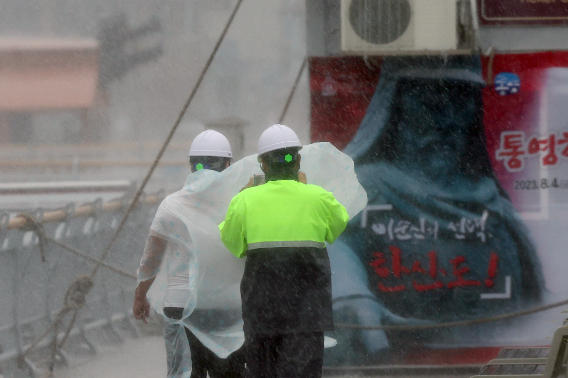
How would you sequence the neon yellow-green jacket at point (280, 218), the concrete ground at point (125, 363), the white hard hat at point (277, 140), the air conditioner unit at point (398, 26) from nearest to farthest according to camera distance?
the neon yellow-green jacket at point (280, 218), the white hard hat at point (277, 140), the air conditioner unit at point (398, 26), the concrete ground at point (125, 363)

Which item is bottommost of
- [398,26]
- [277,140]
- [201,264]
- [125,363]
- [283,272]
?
[125,363]

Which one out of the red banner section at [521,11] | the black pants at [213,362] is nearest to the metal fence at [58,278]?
the black pants at [213,362]

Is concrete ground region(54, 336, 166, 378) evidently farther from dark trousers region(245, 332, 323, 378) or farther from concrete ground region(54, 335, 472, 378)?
dark trousers region(245, 332, 323, 378)

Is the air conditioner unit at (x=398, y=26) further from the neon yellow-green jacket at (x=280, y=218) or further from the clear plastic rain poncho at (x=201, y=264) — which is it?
the neon yellow-green jacket at (x=280, y=218)

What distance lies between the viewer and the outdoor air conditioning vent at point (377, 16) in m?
5.49

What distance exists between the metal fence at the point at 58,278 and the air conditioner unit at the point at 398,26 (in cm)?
245

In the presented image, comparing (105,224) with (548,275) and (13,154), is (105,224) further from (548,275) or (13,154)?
(13,154)

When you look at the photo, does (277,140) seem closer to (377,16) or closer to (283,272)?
(283,272)

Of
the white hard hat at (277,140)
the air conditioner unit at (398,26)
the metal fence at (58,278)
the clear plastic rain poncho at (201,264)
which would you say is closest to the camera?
the white hard hat at (277,140)

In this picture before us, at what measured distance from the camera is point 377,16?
18.1ft

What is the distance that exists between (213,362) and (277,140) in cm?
130

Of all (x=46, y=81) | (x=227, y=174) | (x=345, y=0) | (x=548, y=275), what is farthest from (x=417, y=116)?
(x=46, y=81)

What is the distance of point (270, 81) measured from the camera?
1147 cm

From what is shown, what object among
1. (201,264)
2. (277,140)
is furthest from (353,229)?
(277,140)
